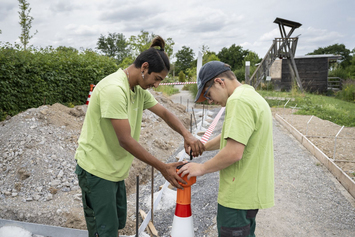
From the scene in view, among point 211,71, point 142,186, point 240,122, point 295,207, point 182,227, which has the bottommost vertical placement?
point 142,186

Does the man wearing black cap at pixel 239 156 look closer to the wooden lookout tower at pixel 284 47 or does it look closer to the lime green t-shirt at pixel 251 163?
the lime green t-shirt at pixel 251 163

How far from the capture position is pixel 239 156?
5.73 ft

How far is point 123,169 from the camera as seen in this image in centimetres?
235

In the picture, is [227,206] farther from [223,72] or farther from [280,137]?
[280,137]

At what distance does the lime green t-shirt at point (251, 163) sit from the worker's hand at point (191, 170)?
176 mm

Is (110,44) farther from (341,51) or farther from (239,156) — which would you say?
(239,156)

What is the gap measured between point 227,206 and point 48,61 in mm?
8267

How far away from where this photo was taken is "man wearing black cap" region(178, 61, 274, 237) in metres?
1.73

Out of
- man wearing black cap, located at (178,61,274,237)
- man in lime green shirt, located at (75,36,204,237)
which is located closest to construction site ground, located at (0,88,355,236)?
man in lime green shirt, located at (75,36,204,237)

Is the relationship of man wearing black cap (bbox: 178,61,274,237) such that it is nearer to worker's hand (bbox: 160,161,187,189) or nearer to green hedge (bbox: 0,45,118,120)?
worker's hand (bbox: 160,161,187,189)

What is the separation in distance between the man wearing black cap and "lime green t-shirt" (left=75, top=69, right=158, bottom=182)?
59 centimetres

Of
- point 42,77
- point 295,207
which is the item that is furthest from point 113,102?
point 42,77

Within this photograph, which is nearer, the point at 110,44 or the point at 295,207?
the point at 295,207

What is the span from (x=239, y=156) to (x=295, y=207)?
294cm
